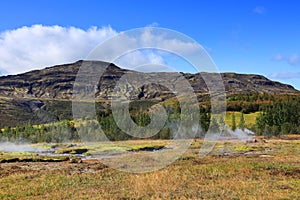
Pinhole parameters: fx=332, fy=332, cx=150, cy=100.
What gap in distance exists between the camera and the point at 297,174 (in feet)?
96.8

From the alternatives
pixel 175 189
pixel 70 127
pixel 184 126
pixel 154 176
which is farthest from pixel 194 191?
pixel 70 127

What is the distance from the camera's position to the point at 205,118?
12269 cm

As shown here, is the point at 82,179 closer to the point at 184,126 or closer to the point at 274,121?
the point at 184,126

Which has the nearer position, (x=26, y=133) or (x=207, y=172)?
(x=207, y=172)

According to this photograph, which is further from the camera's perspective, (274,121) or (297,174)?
(274,121)

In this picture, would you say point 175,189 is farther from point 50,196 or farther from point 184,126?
point 184,126

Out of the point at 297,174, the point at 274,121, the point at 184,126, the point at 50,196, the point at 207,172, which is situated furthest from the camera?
the point at 274,121

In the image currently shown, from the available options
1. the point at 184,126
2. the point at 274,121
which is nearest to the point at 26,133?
the point at 184,126

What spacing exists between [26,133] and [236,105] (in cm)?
10944

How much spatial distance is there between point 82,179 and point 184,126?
261 ft

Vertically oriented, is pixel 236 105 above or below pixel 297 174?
above

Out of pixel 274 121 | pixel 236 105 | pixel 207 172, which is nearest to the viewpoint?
pixel 207 172

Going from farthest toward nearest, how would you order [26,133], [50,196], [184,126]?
[26,133]
[184,126]
[50,196]

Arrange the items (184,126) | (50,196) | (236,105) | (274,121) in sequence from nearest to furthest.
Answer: (50,196), (184,126), (274,121), (236,105)
